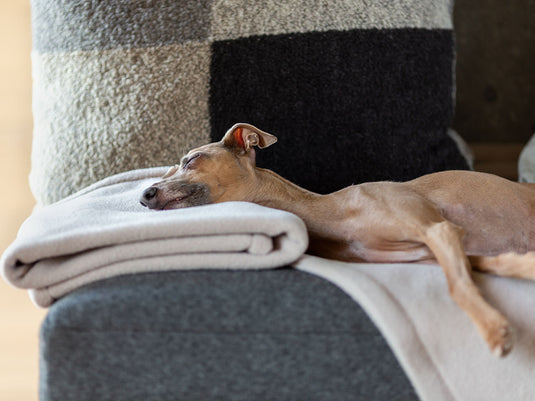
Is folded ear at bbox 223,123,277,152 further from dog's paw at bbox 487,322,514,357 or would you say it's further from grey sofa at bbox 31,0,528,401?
dog's paw at bbox 487,322,514,357

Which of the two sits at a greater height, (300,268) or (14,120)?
(14,120)

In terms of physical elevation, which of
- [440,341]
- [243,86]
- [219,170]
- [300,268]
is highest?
[243,86]

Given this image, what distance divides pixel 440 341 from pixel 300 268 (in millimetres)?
324

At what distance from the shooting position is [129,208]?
1.61 m

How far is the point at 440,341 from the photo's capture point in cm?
117

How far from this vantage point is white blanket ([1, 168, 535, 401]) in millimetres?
1160

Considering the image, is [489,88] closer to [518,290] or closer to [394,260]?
[394,260]

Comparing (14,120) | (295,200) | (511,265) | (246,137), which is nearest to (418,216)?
(511,265)

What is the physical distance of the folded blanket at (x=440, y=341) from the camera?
3.77 ft

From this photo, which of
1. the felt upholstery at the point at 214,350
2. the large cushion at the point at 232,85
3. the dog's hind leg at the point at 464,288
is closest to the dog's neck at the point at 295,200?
the large cushion at the point at 232,85

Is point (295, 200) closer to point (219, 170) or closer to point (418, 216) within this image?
point (219, 170)

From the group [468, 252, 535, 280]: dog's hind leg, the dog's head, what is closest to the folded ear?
the dog's head

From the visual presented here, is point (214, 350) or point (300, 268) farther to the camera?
point (300, 268)

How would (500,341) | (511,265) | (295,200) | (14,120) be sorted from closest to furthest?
1. (500,341)
2. (511,265)
3. (295,200)
4. (14,120)
